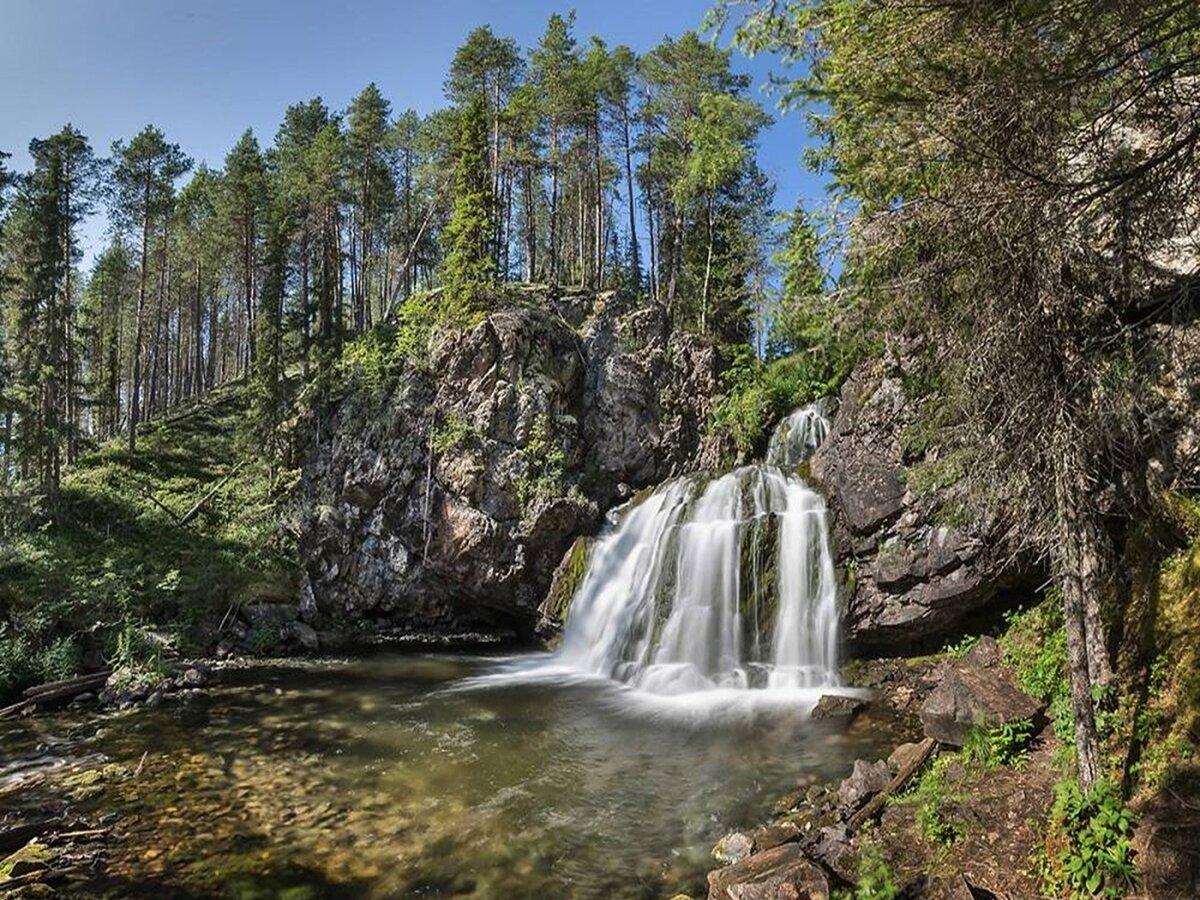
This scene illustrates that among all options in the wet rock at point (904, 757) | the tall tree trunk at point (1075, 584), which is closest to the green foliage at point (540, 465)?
the wet rock at point (904, 757)

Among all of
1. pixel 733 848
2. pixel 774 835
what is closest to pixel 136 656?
pixel 733 848

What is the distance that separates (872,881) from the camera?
18.4 feet

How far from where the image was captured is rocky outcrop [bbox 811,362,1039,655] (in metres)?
12.2

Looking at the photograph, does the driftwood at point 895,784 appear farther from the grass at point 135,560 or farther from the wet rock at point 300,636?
the wet rock at point 300,636

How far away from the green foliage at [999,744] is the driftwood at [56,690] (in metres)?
16.4

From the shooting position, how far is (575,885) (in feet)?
22.2

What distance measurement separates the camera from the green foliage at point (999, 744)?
709cm

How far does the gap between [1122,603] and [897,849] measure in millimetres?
4103

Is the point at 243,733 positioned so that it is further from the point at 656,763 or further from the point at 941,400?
the point at 941,400

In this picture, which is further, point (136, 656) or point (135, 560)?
point (135, 560)

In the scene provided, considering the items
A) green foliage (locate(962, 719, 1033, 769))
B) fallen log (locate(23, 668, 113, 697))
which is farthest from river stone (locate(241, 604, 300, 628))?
green foliage (locate(962, 719, 1033, 769))

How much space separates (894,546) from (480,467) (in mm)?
12892

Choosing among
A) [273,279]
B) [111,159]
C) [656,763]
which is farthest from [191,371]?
[656,763]

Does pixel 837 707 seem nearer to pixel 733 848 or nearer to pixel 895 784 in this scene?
pixel 895 784
